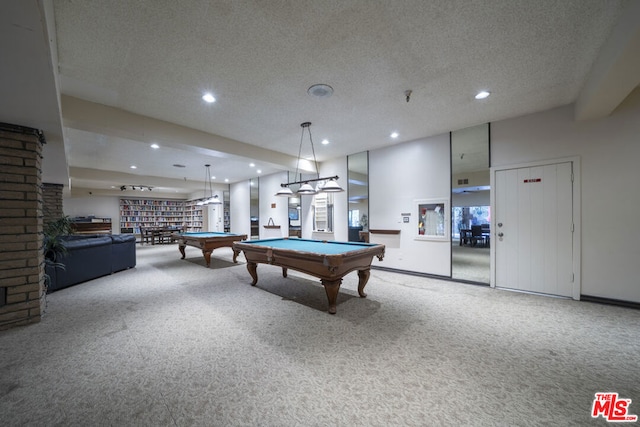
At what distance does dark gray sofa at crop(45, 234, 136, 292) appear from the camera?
406 centimetres

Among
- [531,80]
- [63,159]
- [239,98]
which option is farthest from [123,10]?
[531,80]

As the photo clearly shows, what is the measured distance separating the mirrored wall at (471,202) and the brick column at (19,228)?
632cm

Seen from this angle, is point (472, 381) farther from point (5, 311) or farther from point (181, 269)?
point (181, 269)

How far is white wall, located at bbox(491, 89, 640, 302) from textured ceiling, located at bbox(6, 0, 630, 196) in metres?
0.51

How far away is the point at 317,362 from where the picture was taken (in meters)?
2.06

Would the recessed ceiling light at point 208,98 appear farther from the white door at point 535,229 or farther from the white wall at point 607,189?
the white wall at point 607,189

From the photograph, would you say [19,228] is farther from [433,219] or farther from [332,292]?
[433,219]

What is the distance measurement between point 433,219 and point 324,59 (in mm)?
3762

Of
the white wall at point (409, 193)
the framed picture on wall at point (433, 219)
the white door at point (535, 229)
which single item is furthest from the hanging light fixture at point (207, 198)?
the white door at point (535, 229)

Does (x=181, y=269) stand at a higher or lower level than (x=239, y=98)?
lower

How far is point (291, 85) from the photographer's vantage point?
303 centimetres

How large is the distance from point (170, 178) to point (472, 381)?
1077 centimetres

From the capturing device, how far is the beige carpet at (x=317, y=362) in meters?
1.54

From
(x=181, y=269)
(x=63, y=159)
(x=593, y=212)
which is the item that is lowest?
(x=181, y=269)
